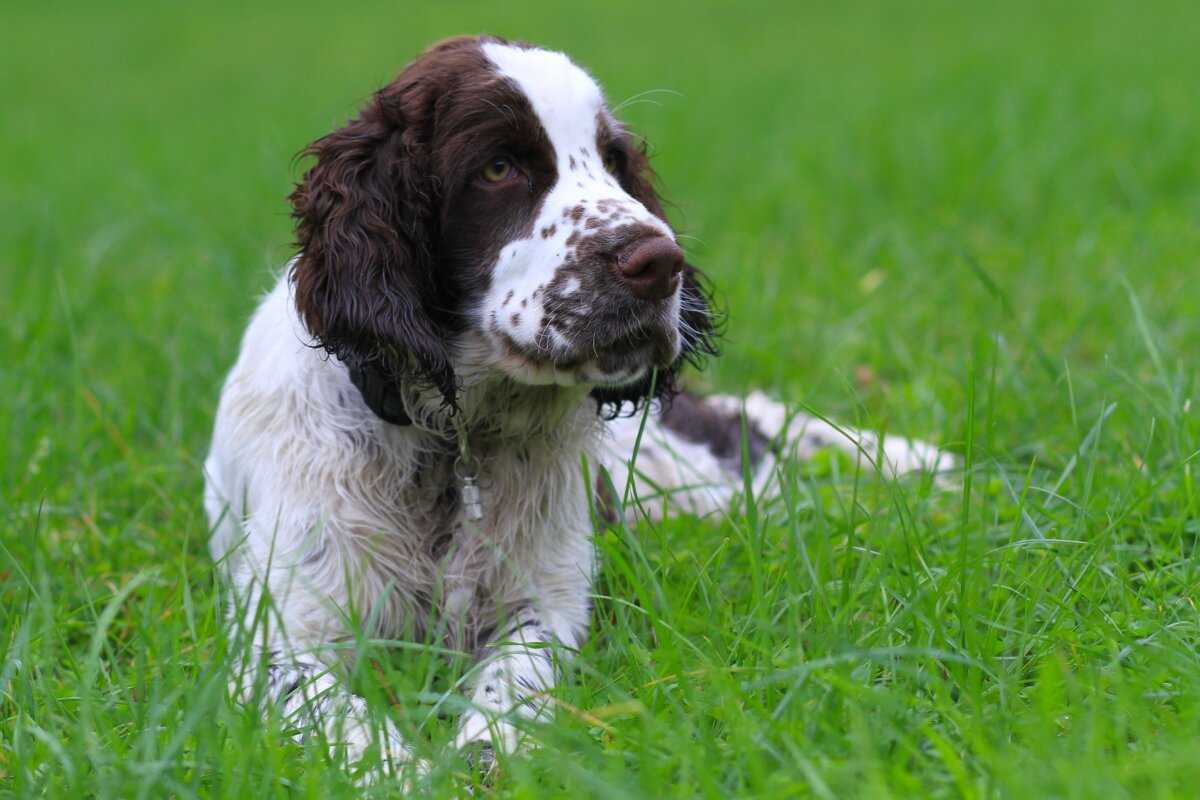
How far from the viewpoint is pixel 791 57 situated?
1228cm

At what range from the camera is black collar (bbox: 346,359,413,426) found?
276 centimetres

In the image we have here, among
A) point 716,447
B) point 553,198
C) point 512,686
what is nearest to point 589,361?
point 553,198

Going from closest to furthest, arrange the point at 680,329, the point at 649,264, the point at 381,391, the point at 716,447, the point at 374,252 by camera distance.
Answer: the point at 649,264 → the point at 374,252 → the point at 381,391 → the point at 680,329 → the point at 716,447

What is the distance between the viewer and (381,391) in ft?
9.14

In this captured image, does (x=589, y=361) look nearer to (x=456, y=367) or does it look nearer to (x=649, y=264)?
(x=649, y=264)

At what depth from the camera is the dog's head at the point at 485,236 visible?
2.56 metres

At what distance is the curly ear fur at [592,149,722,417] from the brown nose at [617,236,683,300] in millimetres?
428

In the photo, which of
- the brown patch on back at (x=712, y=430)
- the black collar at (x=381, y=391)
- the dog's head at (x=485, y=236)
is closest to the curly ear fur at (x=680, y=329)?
the dog's head at (x=485, y=236)

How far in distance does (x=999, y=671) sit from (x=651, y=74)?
9745 mm

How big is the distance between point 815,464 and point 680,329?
3.31 ft

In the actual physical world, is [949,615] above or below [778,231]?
below

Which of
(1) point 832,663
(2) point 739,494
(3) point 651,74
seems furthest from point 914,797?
(3) point 651,74

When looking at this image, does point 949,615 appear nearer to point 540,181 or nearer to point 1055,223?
point 540,181

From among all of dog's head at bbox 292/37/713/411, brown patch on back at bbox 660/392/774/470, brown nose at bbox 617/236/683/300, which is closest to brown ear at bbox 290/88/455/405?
dog's head at bbox 292/37/713/411
